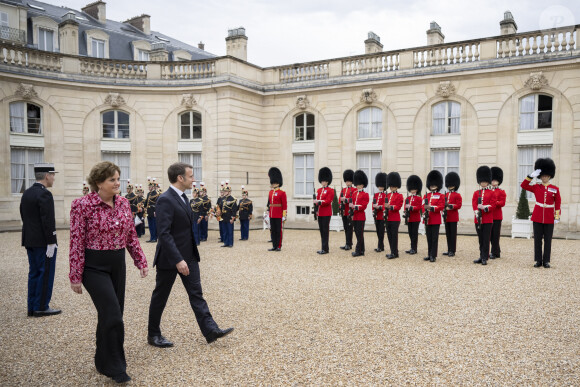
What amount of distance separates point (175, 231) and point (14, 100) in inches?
610

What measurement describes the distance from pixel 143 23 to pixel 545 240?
2275 cm

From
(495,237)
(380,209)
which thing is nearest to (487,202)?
(495,237)

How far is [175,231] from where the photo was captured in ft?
14.4

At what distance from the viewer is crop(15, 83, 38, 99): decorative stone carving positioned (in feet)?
55.1

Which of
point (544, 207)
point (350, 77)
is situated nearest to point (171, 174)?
point (544, 207)

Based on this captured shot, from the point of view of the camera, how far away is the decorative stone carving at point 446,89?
1574cm

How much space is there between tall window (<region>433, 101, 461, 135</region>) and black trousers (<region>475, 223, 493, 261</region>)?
763cm

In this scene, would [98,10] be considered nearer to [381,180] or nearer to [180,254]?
[381,180]

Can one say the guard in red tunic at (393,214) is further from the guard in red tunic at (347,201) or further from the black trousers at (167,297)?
the black trousers at (167,297)

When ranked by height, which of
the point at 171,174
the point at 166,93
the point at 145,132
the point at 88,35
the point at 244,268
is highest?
the point at 88,35

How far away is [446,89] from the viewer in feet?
51.8

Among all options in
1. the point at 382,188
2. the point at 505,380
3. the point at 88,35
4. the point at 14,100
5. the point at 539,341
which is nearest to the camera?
the point at 505,380

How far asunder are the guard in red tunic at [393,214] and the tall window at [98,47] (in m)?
16.0

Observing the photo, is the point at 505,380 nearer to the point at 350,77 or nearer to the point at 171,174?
the point at 171,174
